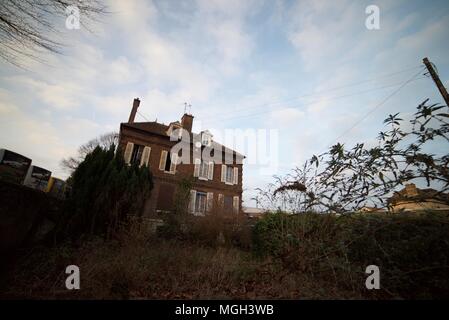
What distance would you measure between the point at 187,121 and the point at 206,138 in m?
2.54

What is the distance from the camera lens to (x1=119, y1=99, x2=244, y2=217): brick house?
50.4 ft

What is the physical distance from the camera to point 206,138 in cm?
1917

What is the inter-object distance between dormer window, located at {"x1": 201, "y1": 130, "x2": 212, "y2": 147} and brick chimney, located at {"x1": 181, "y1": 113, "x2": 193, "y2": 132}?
4.75 feet

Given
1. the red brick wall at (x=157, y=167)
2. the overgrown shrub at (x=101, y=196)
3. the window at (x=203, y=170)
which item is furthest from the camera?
the window at (x=203, y=170)

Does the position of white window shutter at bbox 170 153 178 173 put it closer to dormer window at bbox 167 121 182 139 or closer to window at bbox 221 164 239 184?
dormer window at bbox 167 121 182 139

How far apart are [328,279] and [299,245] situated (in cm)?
76

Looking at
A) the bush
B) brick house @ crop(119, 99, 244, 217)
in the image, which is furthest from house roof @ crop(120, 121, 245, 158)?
the bush

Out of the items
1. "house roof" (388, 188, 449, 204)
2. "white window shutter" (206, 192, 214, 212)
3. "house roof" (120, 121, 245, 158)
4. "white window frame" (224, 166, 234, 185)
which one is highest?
"house roof" (120, 121, 245, 158)

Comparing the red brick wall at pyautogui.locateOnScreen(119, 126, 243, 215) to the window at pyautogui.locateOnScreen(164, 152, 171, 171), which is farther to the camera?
the window at pyautogui.locateOnScreen(164, 152, 171, 171)

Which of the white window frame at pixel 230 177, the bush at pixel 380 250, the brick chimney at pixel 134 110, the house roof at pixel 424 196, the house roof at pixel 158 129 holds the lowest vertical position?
the bush at pixel 380 250

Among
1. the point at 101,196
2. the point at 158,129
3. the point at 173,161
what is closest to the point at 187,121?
the point at 158,129

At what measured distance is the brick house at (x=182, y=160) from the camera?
50.4 ft

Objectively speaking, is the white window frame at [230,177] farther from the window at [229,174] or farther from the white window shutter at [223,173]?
the white window shutter at [223,173]

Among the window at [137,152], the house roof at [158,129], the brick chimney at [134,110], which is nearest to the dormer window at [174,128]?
the house roof at [158,129]
